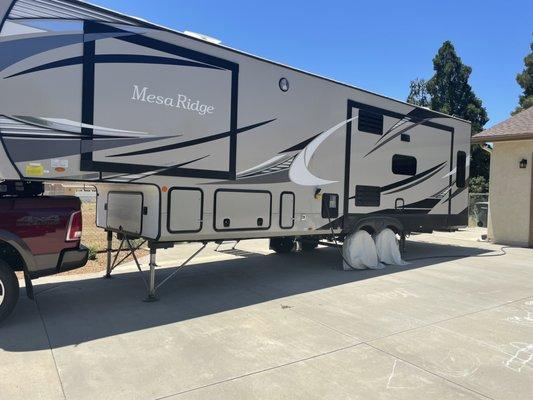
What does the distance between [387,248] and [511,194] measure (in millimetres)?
6262

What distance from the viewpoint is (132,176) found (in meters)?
5.58

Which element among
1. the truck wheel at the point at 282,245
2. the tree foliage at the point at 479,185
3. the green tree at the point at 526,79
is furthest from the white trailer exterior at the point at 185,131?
the green tree at the point at 526,79

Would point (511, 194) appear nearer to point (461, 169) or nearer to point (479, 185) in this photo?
point (461, 169)

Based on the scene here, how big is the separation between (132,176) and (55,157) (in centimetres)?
91

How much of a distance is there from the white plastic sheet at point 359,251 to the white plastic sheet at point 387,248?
0.35 metres

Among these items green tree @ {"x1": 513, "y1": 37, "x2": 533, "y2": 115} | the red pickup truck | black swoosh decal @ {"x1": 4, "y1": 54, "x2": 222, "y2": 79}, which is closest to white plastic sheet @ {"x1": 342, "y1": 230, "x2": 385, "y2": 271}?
black swoosh decal @ {"x1": 4, "y1": 54, "x2": 222, "y2": 79}

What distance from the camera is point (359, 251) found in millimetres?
8773

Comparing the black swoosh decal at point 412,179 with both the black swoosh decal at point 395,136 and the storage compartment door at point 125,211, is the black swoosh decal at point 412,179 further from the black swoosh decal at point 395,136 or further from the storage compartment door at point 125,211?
the storage compartment door at point 125,211

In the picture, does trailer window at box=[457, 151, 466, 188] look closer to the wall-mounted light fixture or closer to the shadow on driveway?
the shadow on driveway

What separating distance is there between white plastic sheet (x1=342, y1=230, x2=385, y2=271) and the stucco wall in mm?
6505

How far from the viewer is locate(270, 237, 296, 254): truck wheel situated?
10398 millimetres

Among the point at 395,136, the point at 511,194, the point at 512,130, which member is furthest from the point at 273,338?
the point at 512,130

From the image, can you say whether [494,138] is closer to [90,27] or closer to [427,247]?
[427,247]

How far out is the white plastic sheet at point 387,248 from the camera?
9250 mm
